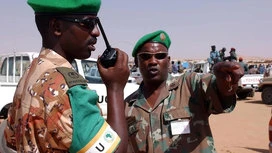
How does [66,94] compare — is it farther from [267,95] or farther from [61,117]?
[267,95]

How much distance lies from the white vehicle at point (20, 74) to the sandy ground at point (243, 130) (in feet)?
8.08

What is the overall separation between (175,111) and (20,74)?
21.0 feet

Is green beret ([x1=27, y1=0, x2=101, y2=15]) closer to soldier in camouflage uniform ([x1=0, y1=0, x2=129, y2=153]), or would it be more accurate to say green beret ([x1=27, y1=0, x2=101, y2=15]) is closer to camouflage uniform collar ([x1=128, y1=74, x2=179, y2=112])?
soldier in camouflage uniform ([x1=0, y1=0, x2=129, y2=153])

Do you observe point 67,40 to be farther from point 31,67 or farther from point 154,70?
point 154,70

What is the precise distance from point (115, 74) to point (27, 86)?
14.1 inches

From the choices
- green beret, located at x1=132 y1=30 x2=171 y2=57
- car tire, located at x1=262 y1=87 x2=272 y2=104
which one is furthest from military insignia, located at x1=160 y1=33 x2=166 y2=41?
car tire, located at x1=262 y1=87 x2=272 y2=104

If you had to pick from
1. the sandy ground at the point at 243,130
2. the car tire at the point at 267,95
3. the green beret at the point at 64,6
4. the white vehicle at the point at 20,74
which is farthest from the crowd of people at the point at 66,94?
the car tire at the point at 267,95

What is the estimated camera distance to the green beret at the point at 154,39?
291 centimetres

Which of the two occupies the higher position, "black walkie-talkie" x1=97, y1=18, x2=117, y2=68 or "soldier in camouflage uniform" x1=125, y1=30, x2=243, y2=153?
"black walkie-talkie" x1=97, y1=18, x2=117, y2=68

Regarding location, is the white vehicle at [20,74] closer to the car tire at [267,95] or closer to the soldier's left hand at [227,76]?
the soldier's left hand at [227,76]

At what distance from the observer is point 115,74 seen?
1.51 metres

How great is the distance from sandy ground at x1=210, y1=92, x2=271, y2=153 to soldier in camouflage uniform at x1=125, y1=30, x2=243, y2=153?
4811 mm

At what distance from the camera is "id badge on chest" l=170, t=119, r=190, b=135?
2.50m

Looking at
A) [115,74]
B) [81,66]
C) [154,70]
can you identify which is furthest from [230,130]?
[115,74]
